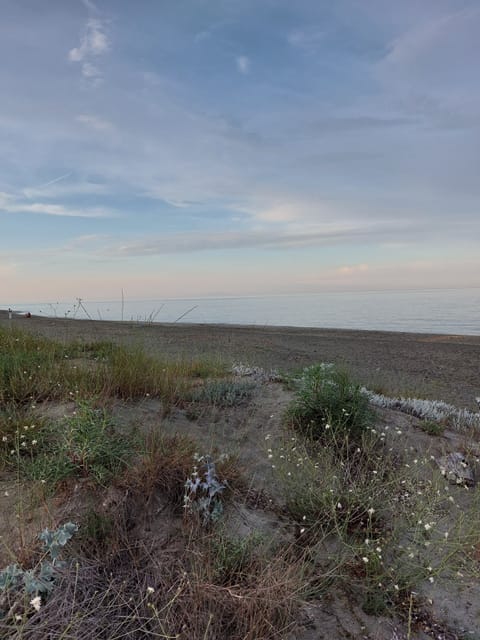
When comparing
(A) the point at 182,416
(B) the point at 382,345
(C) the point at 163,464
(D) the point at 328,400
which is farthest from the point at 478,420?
(B) the point at 382,345

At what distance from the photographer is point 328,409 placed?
3984 millimetres

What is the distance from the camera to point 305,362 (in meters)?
10.6

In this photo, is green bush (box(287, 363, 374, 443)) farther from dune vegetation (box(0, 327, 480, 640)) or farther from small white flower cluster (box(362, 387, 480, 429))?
small white flower cluster (box(362, 387, 480, 429))

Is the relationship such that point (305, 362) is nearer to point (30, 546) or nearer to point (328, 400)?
point (328, 400)

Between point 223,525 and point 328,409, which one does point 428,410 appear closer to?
point 328,409

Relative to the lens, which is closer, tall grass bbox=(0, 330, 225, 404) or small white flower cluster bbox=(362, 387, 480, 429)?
tall grass bbox=(0, 330, 225, 404)

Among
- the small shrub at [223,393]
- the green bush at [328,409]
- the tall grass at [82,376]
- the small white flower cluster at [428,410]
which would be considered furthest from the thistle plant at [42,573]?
the small white flower cluster at [428,410]

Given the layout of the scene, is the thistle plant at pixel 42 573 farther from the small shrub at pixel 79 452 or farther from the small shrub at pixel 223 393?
the small shrub at pixel 223 393

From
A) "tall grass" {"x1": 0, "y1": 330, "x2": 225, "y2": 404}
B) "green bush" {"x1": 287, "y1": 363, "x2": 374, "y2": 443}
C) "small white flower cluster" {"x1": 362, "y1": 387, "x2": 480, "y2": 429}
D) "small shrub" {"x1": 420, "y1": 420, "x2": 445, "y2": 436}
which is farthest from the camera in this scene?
"small white flower cluster" {"x1": 362, "y1": 387, "x2": 480, "y2": 429}


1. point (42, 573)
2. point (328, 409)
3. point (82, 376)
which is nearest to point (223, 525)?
point (42, 573)

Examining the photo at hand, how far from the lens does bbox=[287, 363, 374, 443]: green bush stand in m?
3.93

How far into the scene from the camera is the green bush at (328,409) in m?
3.93

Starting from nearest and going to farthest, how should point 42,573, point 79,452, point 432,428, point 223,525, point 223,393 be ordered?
point 42,573
point 223,525
point 79,452
point 432,428
point 223,393

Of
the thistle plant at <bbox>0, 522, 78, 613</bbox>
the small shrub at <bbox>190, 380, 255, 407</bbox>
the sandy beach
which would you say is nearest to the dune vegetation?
the thistle plant at <bbox>0, 522, 78, 613</bbox>
